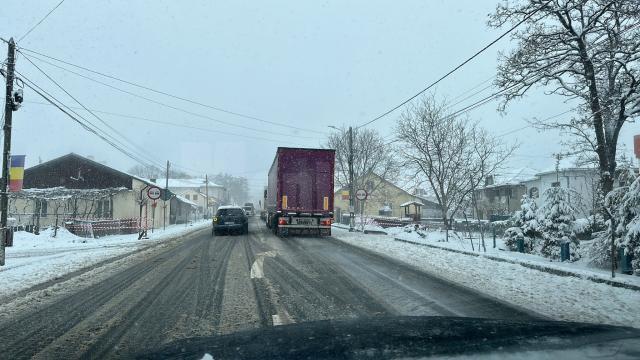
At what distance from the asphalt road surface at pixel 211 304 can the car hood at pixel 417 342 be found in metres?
1.51

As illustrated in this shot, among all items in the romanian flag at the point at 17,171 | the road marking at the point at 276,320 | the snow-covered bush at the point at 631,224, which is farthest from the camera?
the romanian flag at the point at 17,171

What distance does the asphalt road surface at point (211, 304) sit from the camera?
4914 millimetres

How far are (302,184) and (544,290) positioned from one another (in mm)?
14795

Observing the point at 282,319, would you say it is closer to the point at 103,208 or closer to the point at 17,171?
the point at 17,171

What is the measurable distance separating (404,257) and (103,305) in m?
9.09

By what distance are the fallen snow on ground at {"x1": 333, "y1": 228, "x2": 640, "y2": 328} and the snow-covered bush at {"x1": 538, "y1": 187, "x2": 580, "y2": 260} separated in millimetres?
2299

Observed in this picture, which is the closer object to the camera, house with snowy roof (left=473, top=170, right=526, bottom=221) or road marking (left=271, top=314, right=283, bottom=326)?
road marking (left=271, top=314, right=283, bottom=326)

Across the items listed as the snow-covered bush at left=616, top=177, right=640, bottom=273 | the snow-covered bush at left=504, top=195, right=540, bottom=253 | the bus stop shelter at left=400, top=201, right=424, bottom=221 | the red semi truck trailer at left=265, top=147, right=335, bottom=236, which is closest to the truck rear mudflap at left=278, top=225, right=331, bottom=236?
the red semi truck trailer at left=265, top=147, right=335, bottom=236

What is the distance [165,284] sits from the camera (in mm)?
8469

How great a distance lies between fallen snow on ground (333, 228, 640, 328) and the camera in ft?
20.7

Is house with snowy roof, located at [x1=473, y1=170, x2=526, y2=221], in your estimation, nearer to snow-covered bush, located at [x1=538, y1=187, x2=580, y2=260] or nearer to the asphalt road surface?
snow-covered bush, located at [x1=538, y1=187, x2=580, y2=260]

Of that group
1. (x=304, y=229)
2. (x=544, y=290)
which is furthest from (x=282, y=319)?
(x=304, y=229)

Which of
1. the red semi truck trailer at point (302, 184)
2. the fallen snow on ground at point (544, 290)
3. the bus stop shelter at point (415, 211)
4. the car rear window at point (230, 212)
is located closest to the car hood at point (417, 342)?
the fallen snow on ground at point (544, 290)

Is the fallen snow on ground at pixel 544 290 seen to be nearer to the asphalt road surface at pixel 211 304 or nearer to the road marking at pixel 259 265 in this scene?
the asphalt road surface at pixel 211 304
